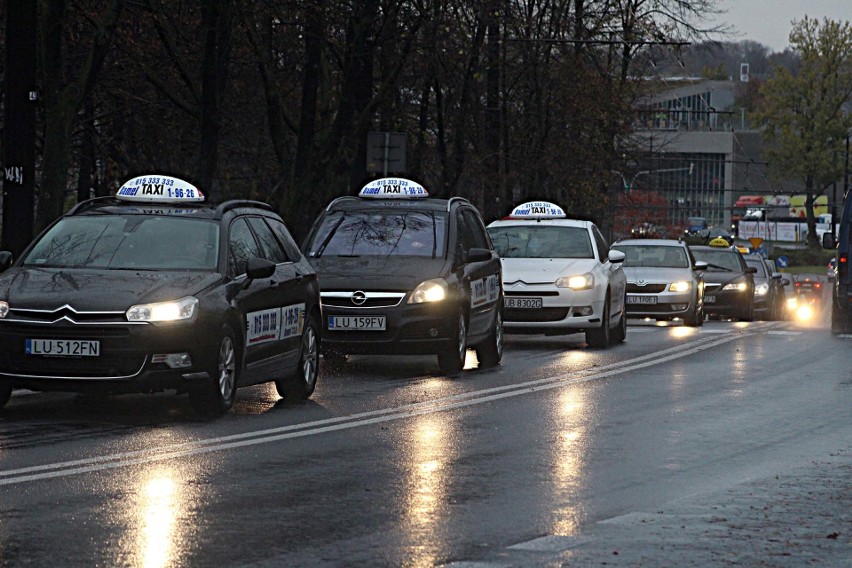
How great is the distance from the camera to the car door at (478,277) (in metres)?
17.7

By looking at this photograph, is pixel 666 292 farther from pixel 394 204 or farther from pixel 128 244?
pixel 128 244

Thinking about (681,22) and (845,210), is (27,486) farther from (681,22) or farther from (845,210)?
(681,22)

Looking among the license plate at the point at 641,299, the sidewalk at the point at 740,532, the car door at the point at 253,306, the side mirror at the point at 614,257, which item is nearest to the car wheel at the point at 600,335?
the side mirror at the point at 614,257

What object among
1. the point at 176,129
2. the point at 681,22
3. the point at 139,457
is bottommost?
the point at 139,457

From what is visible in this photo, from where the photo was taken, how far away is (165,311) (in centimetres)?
1205

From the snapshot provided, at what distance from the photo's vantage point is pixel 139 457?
400 inches

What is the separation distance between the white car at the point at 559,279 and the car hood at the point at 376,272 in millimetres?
4392

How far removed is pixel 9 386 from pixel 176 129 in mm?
22996

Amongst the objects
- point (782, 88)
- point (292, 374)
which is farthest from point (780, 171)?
point (292, 374)

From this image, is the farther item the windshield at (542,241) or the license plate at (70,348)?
the windshield at (542,241)

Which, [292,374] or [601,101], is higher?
[601,101]

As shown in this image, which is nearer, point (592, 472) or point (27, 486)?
point (27, 486)

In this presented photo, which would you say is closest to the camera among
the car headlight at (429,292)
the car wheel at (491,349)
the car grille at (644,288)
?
the car headlight at (429,292)

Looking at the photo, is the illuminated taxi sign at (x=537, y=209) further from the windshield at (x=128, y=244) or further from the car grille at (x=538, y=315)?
the windshield at (x=128, y=244)
